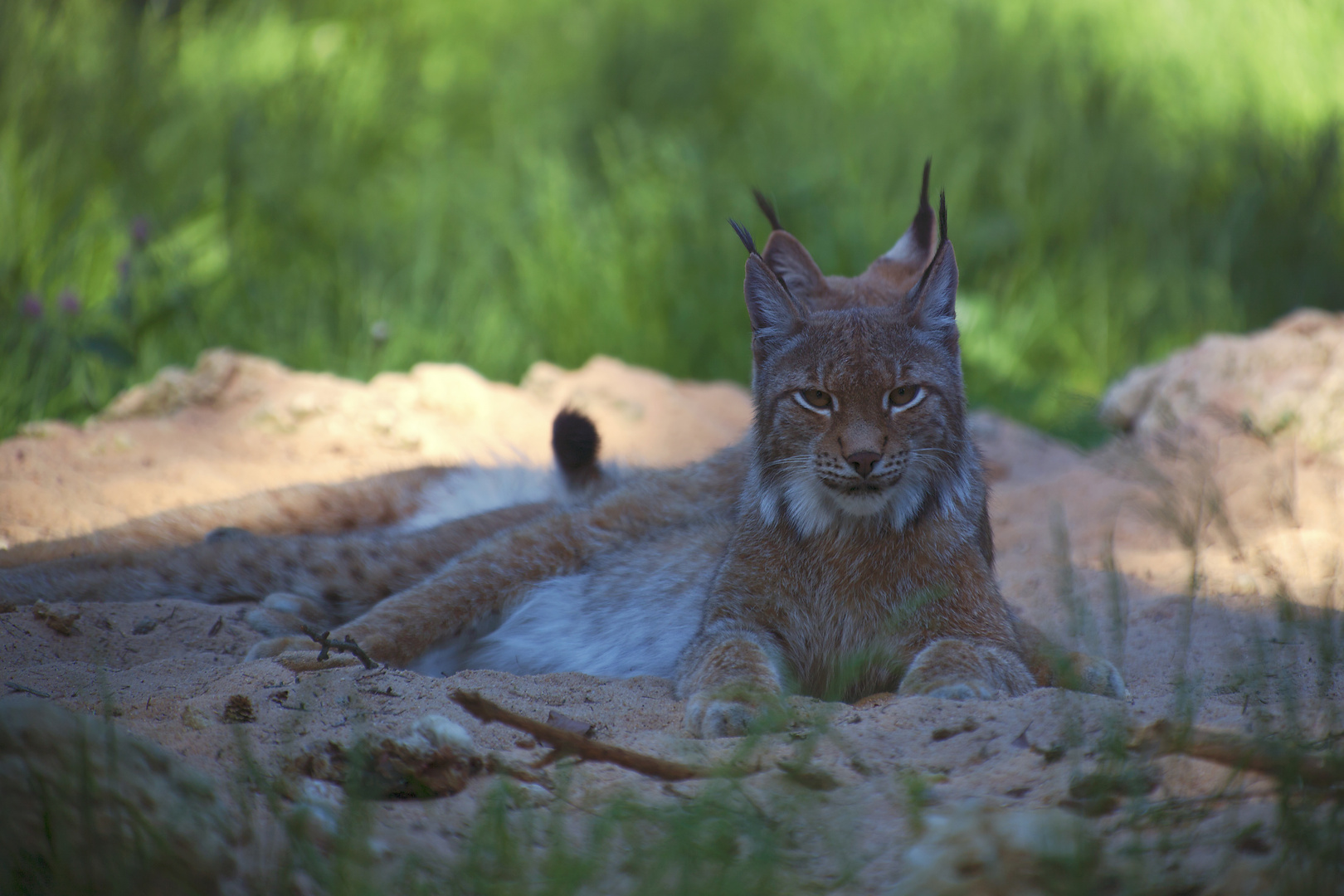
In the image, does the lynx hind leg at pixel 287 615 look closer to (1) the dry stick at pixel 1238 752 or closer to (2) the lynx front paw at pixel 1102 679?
(2) the lynx front paw at pixel 1102 679

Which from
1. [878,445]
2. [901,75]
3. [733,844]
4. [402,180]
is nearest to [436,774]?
[733,844]

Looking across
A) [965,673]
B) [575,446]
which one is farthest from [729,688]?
[575,446]

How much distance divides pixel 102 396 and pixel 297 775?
3990 millimetres

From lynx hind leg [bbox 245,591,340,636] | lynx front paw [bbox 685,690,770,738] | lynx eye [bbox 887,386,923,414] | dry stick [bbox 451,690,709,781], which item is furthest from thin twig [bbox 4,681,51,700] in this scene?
lynx eye [bbox 887,386,923,414]

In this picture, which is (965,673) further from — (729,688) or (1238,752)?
(1238,752)

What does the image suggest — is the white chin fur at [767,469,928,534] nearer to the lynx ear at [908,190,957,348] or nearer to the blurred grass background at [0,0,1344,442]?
the lynx ear at [908,190,957,348]

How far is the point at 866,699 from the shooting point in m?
2.59

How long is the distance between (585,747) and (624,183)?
5.63 m

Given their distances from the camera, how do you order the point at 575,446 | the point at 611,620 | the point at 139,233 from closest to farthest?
the point at 611,620
the point at 575,446
the point at 139,233

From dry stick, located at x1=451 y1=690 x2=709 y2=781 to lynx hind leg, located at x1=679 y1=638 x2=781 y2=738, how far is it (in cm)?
33

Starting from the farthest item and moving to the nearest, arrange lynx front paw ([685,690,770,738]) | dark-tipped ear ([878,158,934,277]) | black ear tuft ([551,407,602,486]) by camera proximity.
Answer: dark-tipped ear ([878,158,934,277])
black ear tuft ([551,407,602,486])
lynx front paw ([685,690,770,738])

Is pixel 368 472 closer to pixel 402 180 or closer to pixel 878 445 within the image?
pixel 878 445

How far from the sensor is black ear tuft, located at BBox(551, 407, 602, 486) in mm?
4059

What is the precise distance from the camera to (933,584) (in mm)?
2727
